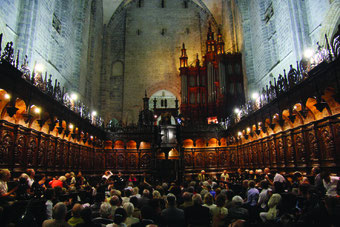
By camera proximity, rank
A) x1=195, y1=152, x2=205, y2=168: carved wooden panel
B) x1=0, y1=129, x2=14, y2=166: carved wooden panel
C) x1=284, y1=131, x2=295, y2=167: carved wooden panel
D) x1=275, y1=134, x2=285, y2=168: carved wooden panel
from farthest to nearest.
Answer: x1=195, y1=152, x2=205, y2=168: carved wooden panel → x1=275, y1=134, x2=285, y2=168: carved wooden panel → x1=284, y1=131, x2=295, y2=167: carved wooden panel → x1=0, y1=129, x2=14, y2=166: carved wooden panel

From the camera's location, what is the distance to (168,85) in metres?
31.4

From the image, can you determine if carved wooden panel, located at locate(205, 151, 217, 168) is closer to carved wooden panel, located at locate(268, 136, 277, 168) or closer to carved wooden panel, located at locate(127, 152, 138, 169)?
carved wooden panel, located at locate(127, 152, 138, 169)

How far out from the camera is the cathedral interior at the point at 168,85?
10930mm

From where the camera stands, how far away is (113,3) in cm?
3117

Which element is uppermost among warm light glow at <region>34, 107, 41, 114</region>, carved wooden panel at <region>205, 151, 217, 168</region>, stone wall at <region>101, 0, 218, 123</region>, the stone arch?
stone wall at <region>101, 0, 218, 123</region>

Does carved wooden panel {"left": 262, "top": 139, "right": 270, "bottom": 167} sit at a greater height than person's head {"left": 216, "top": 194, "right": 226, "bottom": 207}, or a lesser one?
greater

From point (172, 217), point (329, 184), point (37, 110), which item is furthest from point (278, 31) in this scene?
point (172, 217)

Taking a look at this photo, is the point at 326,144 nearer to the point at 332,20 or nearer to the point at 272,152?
the point at 272,152

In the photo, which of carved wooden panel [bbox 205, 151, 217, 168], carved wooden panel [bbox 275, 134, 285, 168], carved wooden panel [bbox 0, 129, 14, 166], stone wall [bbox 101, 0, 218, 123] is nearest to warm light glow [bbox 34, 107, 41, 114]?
carved wooden panel [bbox 0, 129, 14, 166]

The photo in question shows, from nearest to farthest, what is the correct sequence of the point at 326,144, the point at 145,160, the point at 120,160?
the point at 326,144
the point at 120,160
the point at 145,160

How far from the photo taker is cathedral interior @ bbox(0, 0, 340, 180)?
1093 cm

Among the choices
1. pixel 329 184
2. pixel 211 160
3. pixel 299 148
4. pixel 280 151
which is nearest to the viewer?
pixel 329 184

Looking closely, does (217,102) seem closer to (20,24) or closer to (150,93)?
(150,93)

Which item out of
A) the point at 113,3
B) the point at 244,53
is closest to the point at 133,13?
the point at 113,3
